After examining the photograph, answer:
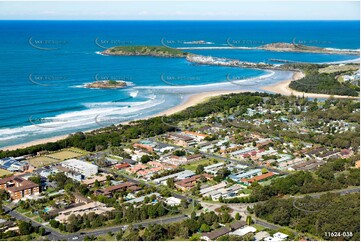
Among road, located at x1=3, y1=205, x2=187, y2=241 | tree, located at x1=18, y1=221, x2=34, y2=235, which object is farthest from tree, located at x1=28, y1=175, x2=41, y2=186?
tree, located at x1=18, y1=221, x2=34, y2=235

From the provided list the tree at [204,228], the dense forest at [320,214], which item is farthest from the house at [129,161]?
the tree at [204,228]

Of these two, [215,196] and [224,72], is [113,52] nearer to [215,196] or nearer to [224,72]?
[224,72]

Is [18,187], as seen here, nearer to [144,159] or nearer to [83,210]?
[83,210]

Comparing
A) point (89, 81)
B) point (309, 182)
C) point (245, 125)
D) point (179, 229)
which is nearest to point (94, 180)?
point (179, 229)

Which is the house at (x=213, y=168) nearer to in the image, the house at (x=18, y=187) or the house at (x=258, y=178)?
the house at (x=258, y=178)

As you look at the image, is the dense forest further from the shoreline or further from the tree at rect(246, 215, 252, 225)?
the shoreline

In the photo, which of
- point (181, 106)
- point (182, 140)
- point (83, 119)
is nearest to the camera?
point (182, 140)
